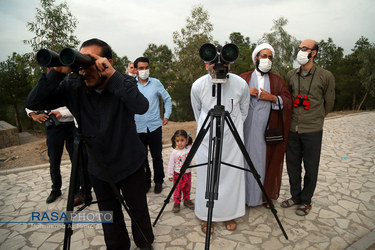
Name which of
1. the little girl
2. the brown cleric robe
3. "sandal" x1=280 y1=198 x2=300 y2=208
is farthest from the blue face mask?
"sandal" x1=280 y1=198 x2=300 y2=208

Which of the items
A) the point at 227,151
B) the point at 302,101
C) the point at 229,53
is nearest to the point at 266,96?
the point at 302,101

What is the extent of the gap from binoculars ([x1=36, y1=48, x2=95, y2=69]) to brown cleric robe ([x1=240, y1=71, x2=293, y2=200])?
7.46 feet

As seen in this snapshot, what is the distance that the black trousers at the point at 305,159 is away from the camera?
2965 mm

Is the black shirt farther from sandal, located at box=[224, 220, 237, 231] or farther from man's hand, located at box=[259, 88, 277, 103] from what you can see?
man's hand, located at box=[259, 88, 277, 103]

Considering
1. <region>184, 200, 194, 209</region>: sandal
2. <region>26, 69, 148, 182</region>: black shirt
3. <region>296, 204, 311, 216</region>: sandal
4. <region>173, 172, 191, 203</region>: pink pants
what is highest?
<region>26, 69, 148, 182</region>: black shirt

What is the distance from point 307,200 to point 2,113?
68.3 feet

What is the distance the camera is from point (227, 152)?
273cm

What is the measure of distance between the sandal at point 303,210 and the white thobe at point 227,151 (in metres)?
0.89

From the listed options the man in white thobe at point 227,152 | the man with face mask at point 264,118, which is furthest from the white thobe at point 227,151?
the man with face mask at point 264,118

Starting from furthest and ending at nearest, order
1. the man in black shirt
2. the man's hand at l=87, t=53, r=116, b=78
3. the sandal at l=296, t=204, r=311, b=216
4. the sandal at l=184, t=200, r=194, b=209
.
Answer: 1. the sandal at l=184, t=200, r=194, b=209
2. the sandal at l=296, t=204, r=311, b=216
3. the man in black shirt
4. the man's hand at l=87, t=53, r=116, b=78

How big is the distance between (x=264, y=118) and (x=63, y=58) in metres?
2.46

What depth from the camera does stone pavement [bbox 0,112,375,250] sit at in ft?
8.60

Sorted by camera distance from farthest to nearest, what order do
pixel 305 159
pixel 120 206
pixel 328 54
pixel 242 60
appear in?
pixel 328 54, pixel 242 60, pixel 305 159, pixel 120 206

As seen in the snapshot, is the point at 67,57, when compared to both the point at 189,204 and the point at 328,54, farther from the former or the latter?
the point at 328,54
